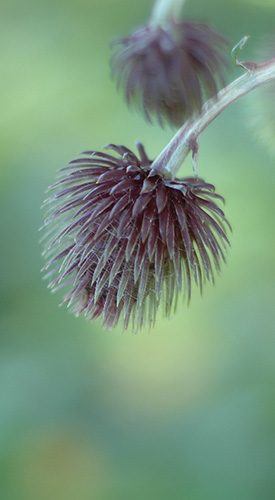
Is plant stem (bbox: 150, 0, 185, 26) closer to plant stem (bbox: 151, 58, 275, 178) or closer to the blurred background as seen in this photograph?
plant stem (bbox: 151, 58, 275, 178)

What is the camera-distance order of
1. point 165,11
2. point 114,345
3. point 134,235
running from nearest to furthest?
point 165,11, point 134,235, point 114,345

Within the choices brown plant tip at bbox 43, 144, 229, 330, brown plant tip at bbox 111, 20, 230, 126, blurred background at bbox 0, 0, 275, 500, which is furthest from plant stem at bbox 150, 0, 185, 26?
blurred background at bbox 0, 0, 275, 500

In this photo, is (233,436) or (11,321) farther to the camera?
(11,321)

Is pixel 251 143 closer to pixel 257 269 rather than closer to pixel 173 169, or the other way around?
pixel 257 269

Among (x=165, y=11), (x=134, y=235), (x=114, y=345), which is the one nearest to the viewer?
(x=165, y=11)

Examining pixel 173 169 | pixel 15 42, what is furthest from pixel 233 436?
pixel 173 169

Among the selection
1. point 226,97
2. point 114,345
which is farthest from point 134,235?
point 114,345

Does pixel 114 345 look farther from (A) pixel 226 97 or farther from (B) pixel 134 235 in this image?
(A) pixel 226 97
